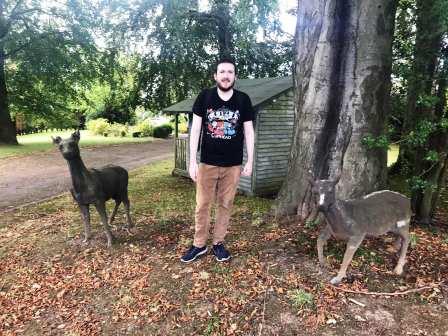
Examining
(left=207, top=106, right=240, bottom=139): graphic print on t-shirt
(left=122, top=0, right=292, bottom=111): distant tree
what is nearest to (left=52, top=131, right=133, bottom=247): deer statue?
(left=207, top=106, right=240, bottom=139): graphic print on t-shirt

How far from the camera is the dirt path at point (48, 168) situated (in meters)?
13.3

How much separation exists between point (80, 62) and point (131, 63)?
144 inches

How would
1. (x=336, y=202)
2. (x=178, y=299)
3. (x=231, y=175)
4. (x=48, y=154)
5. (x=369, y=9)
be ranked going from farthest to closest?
(x=48, y=154)
(x=369, y=9)
(x=231, y=175)
(x=178, y=299)
(x=336, y=202)

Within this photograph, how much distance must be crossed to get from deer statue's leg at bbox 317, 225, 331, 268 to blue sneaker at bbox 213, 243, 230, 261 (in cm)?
141

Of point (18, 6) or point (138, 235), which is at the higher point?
point (18, 6)

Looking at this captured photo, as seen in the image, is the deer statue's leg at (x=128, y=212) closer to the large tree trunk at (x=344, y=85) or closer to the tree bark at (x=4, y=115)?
the large tree trunk at (x=344, y=85)

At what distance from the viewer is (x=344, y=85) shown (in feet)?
21.9

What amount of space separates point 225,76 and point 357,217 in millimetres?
2542

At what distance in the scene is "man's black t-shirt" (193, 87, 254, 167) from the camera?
205 inches

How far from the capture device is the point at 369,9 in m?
6.35

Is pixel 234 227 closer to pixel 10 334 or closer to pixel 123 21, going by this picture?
pixel 10 334

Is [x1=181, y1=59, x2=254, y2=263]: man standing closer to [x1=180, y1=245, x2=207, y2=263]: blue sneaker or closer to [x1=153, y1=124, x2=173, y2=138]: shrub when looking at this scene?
[x1=180, y1=245, x2=207, y2=263]: blue sneaker

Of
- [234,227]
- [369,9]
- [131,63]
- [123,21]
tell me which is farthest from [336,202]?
[131,63]

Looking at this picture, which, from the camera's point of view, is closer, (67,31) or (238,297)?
(238,297)
